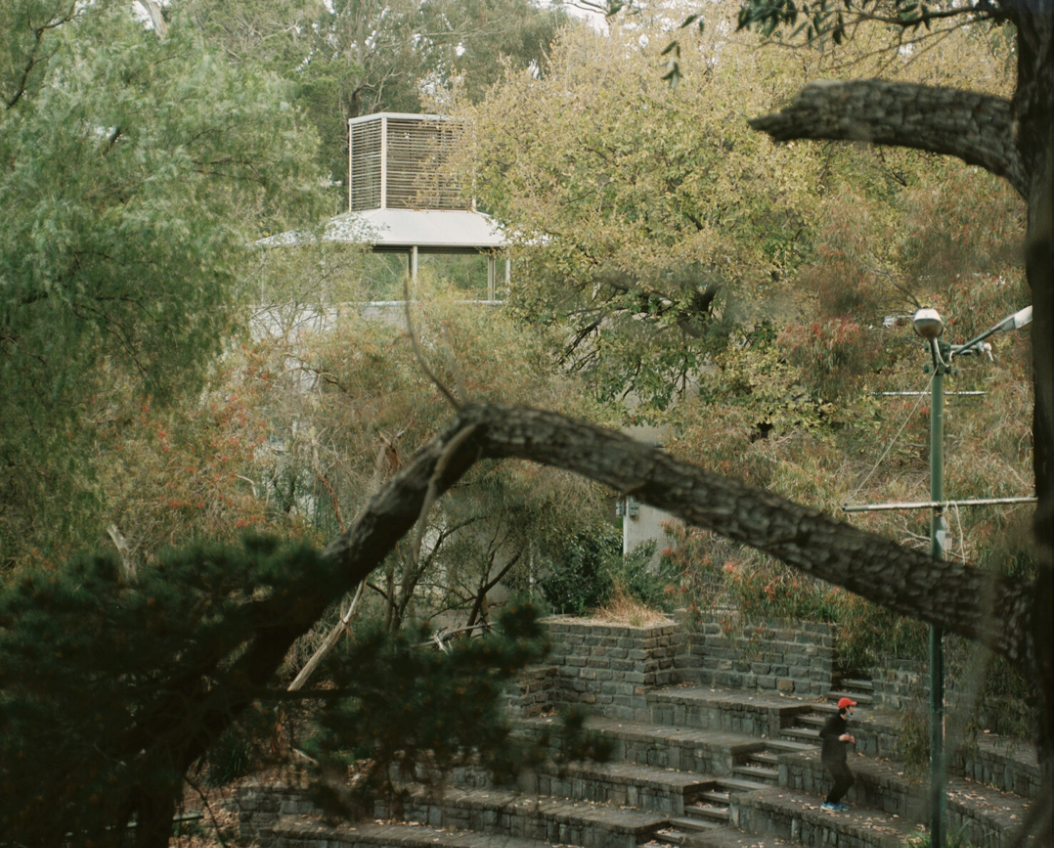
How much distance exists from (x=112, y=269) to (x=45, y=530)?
7.85 ft

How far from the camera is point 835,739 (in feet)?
38.8

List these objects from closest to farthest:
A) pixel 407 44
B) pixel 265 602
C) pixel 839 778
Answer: pixel 265 602 < pixel 839 778 < pixel 407 44

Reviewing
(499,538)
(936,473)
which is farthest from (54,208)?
(499,538)

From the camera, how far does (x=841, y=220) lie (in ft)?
40.9

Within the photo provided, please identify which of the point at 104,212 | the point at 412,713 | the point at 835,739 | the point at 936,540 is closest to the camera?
the point at 412,713

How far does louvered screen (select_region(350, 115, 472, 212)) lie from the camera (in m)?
22.3

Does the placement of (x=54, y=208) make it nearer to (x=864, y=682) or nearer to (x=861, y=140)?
(x=861, y=140)

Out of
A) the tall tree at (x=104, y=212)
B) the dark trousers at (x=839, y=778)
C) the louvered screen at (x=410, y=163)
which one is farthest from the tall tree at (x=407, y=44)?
the dark trousers at (x=839, y=778)

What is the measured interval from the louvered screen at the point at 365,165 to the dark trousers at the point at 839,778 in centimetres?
1420

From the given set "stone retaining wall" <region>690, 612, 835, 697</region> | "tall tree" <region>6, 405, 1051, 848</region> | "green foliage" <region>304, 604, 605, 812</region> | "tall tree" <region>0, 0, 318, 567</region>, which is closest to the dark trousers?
"stone retaining wall" <region>690, 612, 835, 697</region>

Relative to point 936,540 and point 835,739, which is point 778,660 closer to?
point 835,739

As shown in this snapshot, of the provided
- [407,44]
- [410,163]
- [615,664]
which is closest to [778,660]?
[615,664]

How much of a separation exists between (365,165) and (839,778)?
588 inches

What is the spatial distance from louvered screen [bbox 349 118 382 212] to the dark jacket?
14.0m
